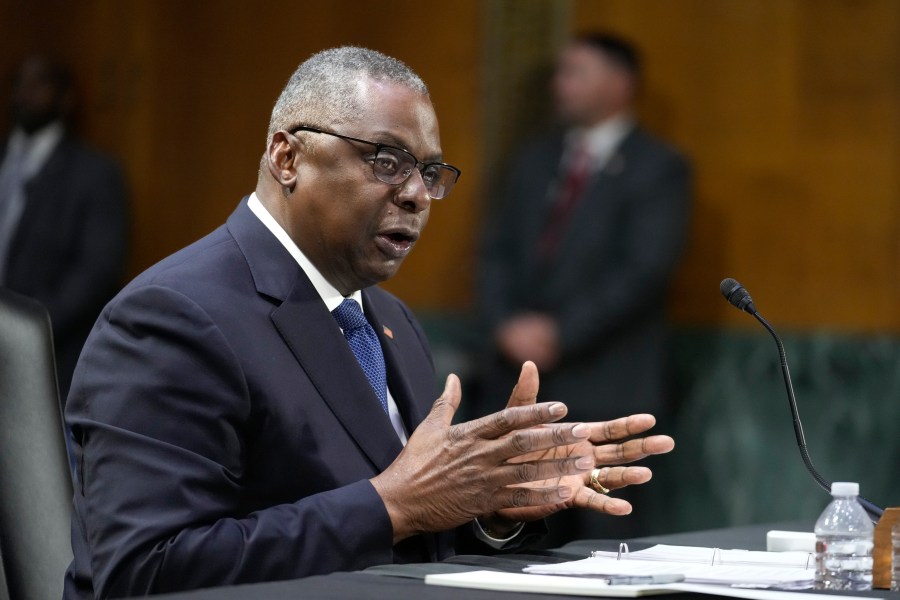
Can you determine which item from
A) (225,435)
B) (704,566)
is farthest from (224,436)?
(704,566)

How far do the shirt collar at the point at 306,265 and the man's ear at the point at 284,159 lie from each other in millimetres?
60

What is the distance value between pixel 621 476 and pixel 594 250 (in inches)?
99.7

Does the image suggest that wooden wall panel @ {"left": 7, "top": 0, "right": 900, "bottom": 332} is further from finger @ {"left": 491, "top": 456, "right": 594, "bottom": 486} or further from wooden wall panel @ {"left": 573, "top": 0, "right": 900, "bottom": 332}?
finger @ {"left": 491, "top": 456, "right": 594, "bottom": 486}

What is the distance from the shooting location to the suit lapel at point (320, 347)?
2020 millimetres

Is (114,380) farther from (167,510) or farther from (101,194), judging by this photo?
(101,194)

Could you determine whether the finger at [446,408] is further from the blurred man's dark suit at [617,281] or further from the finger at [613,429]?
the blurred man's dark suit at [617,281]

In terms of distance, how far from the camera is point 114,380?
187 cm

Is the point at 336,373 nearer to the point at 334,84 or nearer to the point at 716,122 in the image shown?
the point at 334,84

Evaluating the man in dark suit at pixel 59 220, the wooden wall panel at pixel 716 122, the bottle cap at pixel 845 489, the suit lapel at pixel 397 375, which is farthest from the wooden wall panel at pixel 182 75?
the bottle cap at pixel 845 489

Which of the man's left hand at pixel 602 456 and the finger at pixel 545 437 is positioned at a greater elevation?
the finger at pixel 545 437

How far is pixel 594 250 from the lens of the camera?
4.53 m

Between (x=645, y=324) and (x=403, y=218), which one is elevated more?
(x=403, y=218)

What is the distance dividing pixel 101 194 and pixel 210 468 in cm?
394

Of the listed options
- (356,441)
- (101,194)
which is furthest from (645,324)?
(356,441)
